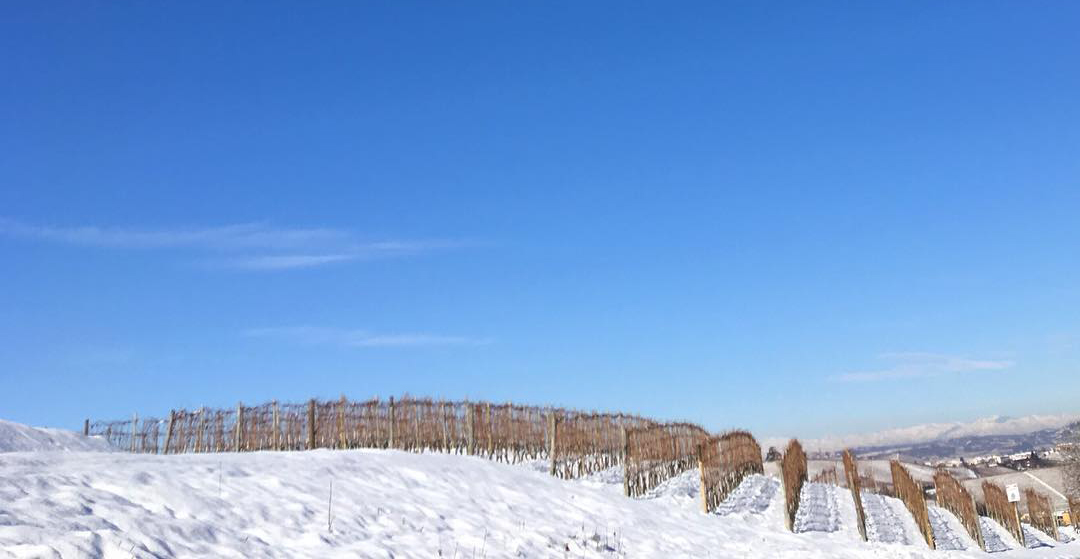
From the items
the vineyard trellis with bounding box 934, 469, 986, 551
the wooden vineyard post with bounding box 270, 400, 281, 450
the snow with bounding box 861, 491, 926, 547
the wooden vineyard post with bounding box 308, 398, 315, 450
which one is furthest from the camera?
the wooden vineyard post with bounding box 270, 400, 281, 450

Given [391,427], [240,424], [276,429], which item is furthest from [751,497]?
[240,424]

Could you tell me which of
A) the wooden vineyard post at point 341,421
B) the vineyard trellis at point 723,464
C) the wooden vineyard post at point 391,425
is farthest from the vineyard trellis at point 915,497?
the wooden vineyard post at point 341,421

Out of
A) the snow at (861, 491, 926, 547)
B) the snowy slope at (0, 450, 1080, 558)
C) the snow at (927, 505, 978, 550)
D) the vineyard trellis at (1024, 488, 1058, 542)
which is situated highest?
the snowy slope at (0, 450, 1080, 558)

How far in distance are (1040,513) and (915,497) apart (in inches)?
901

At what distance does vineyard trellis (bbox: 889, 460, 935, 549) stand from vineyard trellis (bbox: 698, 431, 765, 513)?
4945 millimetres

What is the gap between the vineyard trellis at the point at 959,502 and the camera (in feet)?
73.2

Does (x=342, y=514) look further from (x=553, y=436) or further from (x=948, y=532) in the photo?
(x=948, y=532)

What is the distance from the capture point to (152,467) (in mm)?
8789

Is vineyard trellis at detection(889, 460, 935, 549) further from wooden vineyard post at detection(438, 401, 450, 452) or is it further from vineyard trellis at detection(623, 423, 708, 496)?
wooden vineyard post at detection(438, 401, 450, 452)

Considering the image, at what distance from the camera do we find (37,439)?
17438mm

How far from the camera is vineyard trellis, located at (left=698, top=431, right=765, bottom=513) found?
17.6 meters

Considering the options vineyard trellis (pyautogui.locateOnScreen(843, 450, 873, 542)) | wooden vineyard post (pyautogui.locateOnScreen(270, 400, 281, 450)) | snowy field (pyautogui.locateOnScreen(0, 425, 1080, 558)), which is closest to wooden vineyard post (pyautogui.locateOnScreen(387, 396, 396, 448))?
wooden vineyard post (pyautogui.locateOnScreen(270, 400, 281, 450))

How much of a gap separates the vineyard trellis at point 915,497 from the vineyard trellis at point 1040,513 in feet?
47.3

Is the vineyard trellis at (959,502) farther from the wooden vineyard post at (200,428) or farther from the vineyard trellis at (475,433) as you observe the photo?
the wooden vineyard post at (200,428)
